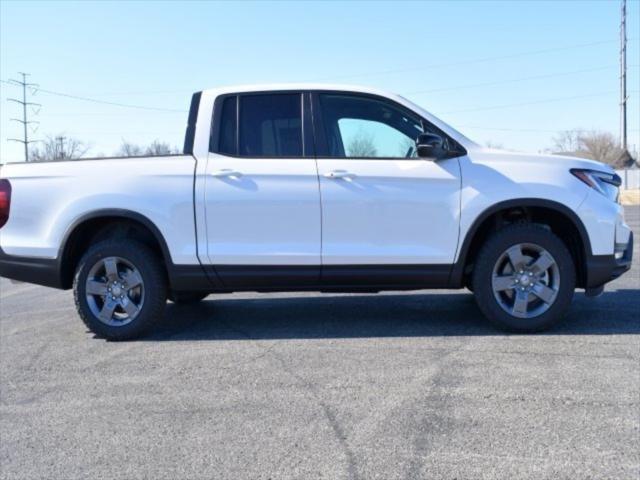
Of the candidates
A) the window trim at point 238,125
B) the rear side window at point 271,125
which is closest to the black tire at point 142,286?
the window trim at point 238,125

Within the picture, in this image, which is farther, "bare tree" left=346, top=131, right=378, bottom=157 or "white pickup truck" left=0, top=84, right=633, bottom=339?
"bare tree" left=346, top=131, right=378, bottom=157

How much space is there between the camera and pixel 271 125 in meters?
5.78

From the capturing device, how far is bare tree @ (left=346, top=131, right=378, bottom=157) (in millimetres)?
5672

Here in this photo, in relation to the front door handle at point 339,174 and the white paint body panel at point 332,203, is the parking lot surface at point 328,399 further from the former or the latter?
the front door handle at point 339,174

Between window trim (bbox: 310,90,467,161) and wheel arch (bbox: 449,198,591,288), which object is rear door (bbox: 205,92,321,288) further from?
wheel arch (bbox: 449,198,591,288)

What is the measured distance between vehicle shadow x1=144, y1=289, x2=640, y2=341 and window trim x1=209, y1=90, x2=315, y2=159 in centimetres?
156

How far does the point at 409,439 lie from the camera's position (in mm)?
3430

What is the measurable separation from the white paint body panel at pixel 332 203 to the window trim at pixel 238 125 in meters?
A: 0.08

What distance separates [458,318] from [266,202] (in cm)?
212

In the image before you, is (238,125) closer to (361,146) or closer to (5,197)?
(361,146)

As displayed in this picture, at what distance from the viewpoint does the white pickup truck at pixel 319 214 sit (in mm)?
5465

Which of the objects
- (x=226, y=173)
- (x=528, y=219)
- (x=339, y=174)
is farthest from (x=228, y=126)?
(x=528, y=219)

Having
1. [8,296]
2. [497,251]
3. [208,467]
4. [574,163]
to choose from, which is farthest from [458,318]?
[8,296]

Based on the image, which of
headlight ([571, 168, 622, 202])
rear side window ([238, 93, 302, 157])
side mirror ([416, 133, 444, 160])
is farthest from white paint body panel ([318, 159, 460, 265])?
headlight ([571, 168, 622, 202])
